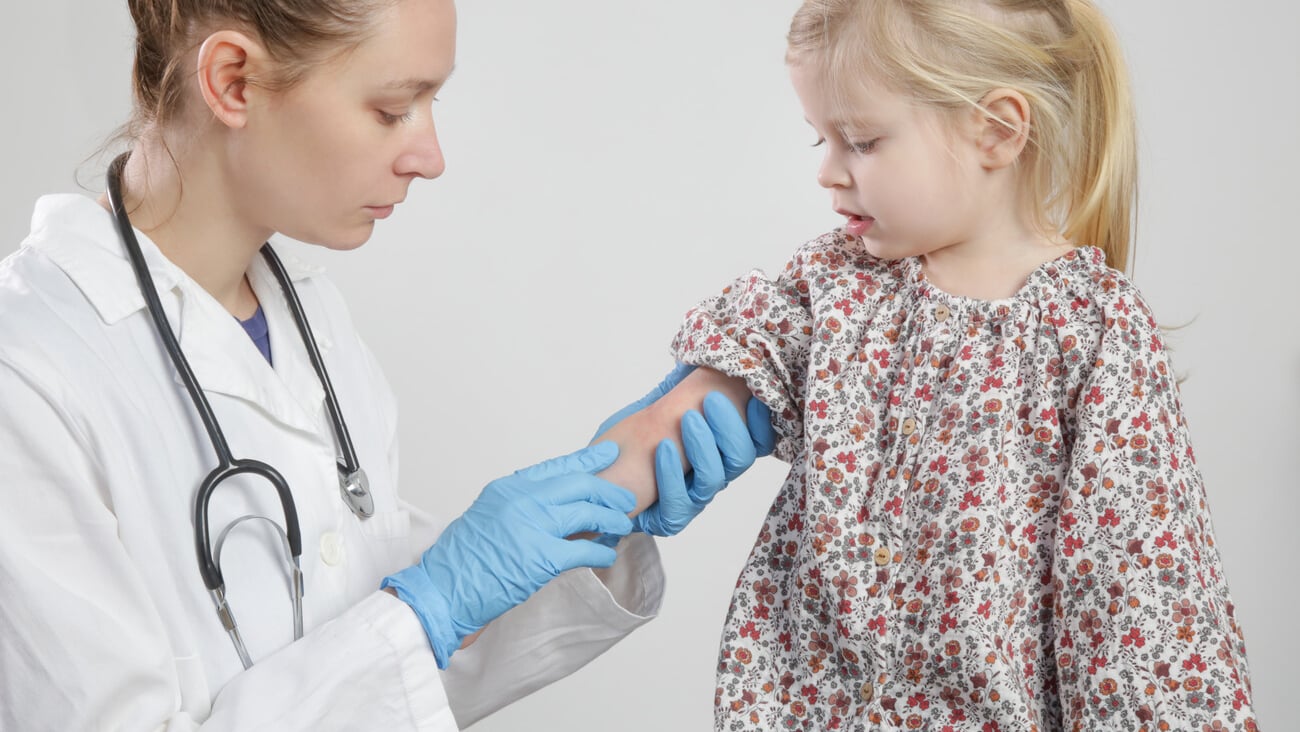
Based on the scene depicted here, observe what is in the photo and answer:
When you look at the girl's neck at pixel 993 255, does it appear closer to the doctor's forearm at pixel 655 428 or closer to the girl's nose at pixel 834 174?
the girl's nose at pixel 834 174

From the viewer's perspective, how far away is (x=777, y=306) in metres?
1.32

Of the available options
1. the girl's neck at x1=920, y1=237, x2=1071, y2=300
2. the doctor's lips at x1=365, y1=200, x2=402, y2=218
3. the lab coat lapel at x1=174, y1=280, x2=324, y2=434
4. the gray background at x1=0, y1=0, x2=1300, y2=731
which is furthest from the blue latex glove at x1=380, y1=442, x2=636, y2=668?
the gray background at x1=0, y1=0, x2=1300, y2=731

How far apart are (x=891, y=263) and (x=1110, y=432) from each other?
321mm

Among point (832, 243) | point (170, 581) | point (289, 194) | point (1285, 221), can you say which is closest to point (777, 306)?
point (832, 243)

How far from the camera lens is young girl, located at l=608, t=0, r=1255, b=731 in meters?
1.14

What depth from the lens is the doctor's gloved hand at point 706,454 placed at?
4.49 ft

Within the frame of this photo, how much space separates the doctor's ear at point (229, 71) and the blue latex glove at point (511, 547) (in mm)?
519

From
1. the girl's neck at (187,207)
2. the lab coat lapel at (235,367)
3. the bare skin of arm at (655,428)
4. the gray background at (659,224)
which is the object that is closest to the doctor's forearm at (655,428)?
the bare skin of arm at (655,428)

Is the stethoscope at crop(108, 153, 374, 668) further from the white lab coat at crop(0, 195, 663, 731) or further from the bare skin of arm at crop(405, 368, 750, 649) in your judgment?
the bare skin of arm at crop(405, 368, 750, 649)

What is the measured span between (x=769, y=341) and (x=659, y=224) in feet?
3.53

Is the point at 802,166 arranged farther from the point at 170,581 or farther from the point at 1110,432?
the point at 170,581

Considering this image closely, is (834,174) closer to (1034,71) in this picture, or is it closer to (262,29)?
(1034,71)

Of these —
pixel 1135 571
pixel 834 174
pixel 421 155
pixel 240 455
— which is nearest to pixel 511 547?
pixel 240 455

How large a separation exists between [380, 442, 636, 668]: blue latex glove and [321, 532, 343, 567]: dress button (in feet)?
0.20
